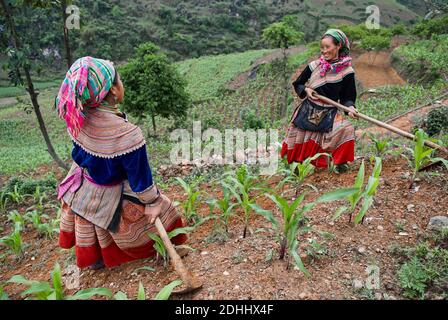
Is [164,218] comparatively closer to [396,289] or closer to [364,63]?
[396,289]

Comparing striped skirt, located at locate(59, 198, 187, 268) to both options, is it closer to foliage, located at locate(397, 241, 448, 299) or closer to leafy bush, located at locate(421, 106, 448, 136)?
foliage, located at locate(397, 241, 448, 299)

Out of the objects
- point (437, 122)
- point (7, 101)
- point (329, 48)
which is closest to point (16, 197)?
point (329, 48)

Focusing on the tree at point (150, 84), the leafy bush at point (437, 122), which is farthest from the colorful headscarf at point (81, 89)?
the tree at point (150, 84)

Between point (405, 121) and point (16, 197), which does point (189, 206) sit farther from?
point (405, 121)

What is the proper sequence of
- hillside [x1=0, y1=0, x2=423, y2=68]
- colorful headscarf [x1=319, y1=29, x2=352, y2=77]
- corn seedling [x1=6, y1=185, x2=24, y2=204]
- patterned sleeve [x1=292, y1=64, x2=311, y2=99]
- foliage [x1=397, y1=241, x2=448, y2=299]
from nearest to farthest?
foliage [x1=397, y1=241, x2=448, y2=299] < colorful headscarf [x1=319, y1=29, x2=352, y2=77] < patterned sleeve [x1=292, y1=64, x2=311, y2=99] < corn seedling [x1=6, y1=185, x2=24, y2=204] < hillside [x1=0, y1=0, x2=423, y2=68]

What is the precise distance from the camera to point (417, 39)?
56.5 feet

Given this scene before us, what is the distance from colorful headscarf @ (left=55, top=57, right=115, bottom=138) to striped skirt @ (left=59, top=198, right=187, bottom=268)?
2.15 feet

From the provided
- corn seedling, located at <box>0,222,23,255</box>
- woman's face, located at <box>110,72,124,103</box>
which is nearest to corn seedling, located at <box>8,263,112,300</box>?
woman's face, located at <box>110,72,124,103</box>

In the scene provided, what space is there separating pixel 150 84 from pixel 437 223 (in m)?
11.4

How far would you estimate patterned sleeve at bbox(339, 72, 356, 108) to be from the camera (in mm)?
3381

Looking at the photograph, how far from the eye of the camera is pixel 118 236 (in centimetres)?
235

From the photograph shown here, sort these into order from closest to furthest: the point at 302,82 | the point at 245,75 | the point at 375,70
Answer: the point at 302,82 → the point at 375,70 → the point at 245,75
